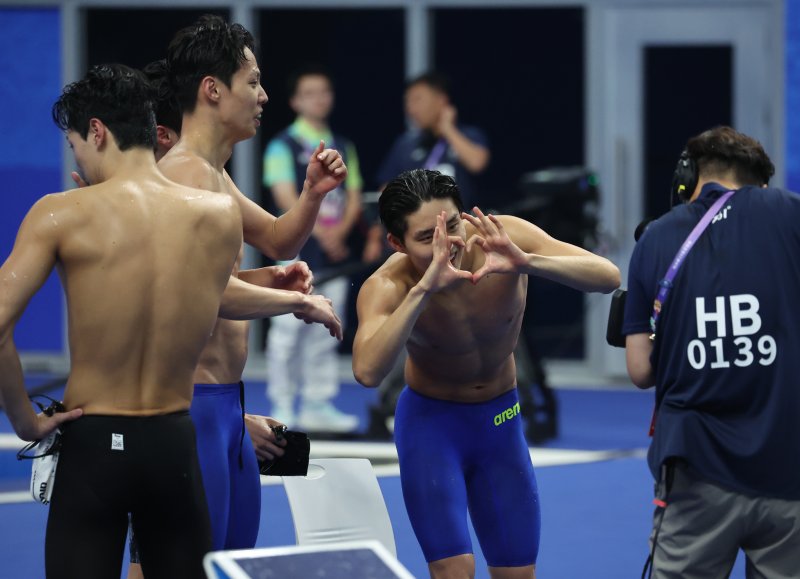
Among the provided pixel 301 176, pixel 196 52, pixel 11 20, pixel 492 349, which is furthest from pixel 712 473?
pixel 11 20

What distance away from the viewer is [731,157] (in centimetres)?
386

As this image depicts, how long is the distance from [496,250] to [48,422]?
1389 millimetres

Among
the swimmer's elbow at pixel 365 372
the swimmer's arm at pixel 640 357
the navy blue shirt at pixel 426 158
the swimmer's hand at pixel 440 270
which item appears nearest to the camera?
the swimmer's arm at pixel 640 357

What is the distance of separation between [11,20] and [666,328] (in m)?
9.49

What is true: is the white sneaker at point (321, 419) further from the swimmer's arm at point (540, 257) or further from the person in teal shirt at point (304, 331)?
the swimmer's arm at point (540, 257)

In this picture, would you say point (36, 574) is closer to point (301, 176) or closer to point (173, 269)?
point (173, 269)

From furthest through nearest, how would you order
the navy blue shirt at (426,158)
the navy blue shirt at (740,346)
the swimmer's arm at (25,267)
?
the navy blue shirt at (426,158)
the navy blue shirt at (740,346)
the swimmer's arm at (25,267)

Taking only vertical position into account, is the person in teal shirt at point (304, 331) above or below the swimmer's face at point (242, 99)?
below

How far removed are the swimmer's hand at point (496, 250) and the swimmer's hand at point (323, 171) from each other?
0.56 metres

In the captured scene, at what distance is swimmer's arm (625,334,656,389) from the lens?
12.6 feet

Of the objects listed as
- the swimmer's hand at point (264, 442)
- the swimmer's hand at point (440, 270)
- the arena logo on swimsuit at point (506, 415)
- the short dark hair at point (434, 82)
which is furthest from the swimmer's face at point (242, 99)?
the short dark hair at point (434, 82)

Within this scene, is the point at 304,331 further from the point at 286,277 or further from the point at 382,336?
the point at 382,336

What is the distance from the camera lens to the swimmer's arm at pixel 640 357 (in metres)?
3.84

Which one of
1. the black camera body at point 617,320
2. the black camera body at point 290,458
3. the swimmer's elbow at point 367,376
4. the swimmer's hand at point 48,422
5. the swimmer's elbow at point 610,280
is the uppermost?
the swimmer's elbow at point 610,280
